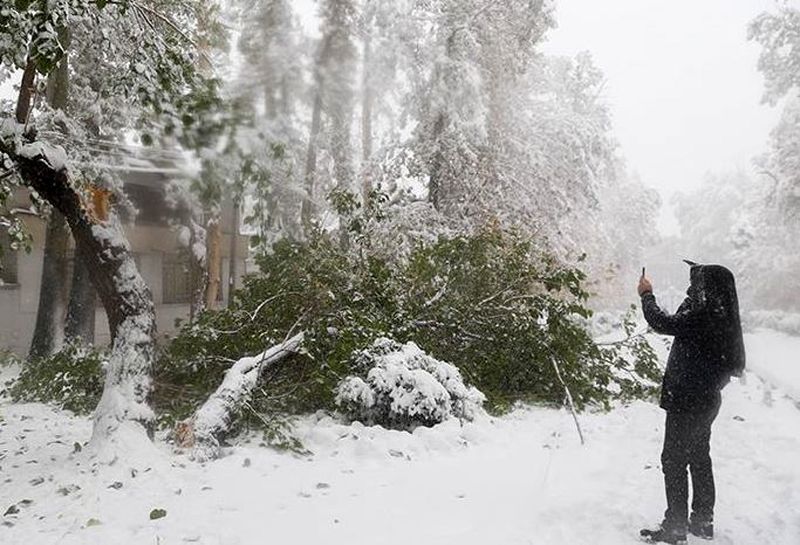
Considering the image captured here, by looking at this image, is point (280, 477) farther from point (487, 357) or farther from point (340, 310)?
point (487, 357)

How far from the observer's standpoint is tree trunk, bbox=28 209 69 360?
1330cm

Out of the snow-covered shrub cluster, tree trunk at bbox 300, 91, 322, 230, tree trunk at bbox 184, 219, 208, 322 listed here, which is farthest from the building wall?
the snow-covered shrub cluster

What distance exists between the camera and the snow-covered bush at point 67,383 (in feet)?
25.9

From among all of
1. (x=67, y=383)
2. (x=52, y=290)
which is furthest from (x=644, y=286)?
(x=52, y=290)

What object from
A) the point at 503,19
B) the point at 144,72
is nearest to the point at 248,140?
the point at 144,72

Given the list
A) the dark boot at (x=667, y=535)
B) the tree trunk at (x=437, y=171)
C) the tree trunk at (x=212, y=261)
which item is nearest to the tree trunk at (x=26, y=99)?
the dark boot at (x=667, y=535)

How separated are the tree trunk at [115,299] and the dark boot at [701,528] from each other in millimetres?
4507

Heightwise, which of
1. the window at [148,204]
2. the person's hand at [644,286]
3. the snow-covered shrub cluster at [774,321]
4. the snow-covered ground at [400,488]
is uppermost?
the window at [148,204]

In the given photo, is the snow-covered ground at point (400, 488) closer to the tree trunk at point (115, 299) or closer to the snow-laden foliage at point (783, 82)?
the tree trunk at point (115, 299)

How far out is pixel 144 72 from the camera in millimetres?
5199

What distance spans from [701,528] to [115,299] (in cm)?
517

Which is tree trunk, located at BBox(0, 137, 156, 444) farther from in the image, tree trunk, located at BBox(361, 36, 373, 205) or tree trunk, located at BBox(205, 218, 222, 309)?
tree trunk, located at BBox(205, 218, 222, 309)

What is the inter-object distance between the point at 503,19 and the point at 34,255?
15.1 m

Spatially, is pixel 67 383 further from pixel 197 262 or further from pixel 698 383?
pixel 197 262
